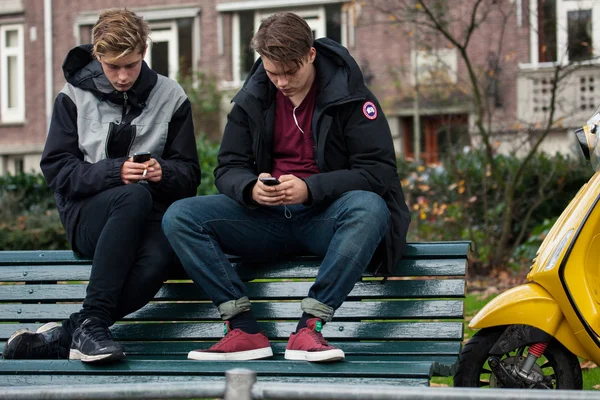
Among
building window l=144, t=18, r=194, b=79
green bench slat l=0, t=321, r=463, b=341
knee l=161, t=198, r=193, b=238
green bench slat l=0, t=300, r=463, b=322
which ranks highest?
building window l=144, t=18, r=194, b=79

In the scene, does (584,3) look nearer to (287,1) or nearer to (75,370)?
(75,370)

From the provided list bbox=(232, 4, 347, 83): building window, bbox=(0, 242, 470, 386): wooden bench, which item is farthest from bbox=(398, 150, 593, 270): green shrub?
bbox=(232, 4, 347, 83): building window

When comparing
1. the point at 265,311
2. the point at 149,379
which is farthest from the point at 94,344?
the point at 265,311

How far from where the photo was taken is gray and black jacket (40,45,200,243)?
13.6 ft

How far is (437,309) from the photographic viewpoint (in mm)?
3838

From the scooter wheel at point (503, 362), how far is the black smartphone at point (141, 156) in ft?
4.68

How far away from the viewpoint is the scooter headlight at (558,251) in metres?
3.65

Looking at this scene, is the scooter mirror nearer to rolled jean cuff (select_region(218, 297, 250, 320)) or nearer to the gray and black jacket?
rolled jean cuff (select_region(218, 297, 250, 320))

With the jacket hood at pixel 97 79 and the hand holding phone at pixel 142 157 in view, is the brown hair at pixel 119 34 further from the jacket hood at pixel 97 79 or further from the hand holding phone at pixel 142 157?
A: the hand holding phone at pixel 142 157

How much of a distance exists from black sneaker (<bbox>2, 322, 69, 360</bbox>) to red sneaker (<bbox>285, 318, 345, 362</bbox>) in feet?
3.03

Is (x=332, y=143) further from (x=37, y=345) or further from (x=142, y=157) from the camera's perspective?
(x=37, y=345)

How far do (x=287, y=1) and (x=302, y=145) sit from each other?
17829 millimetres

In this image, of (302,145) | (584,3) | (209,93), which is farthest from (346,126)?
(209,93)

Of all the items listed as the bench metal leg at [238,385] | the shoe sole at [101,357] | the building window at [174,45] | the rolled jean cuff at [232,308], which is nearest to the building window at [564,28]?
the rolled jean cuff at [232,308]
